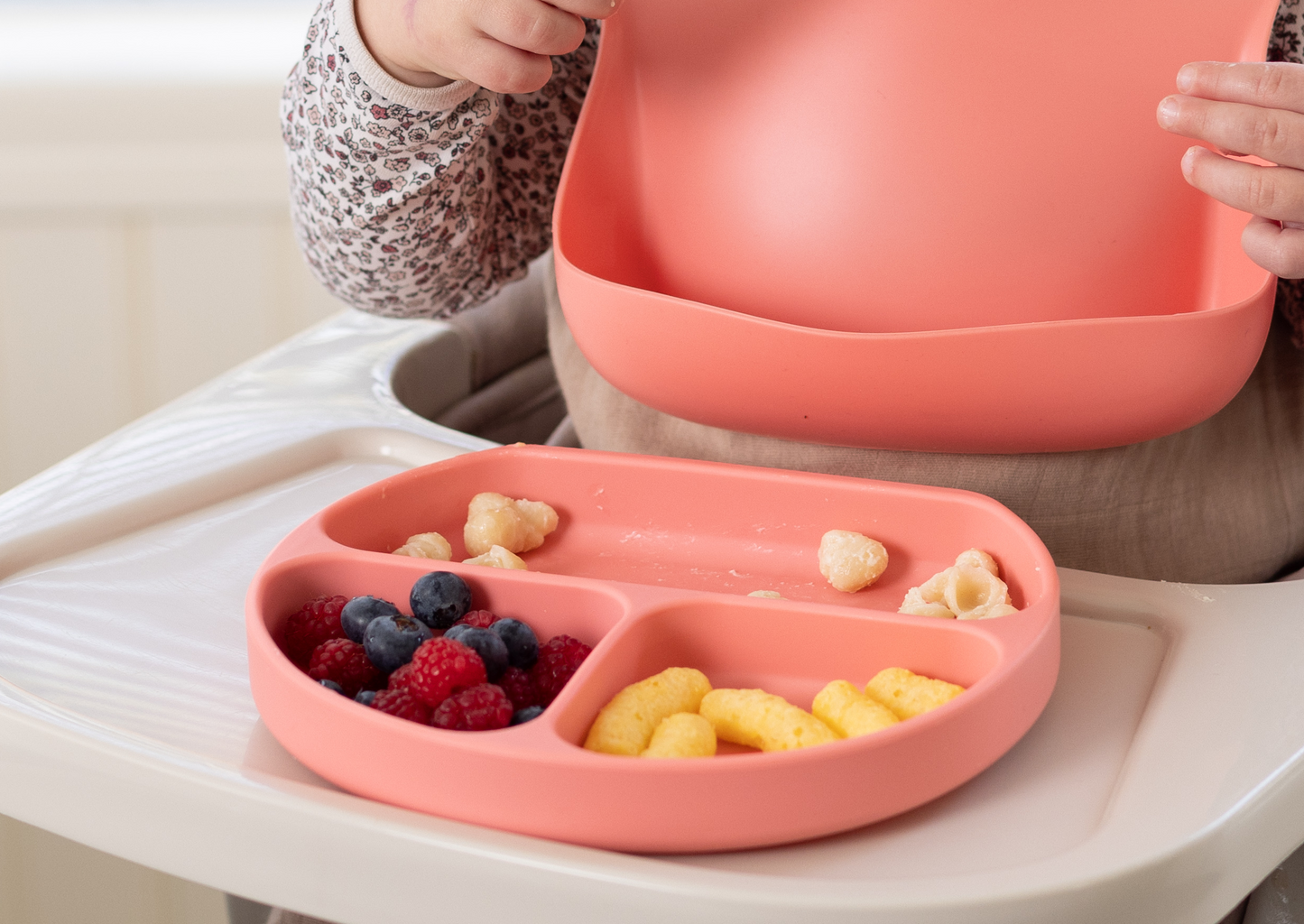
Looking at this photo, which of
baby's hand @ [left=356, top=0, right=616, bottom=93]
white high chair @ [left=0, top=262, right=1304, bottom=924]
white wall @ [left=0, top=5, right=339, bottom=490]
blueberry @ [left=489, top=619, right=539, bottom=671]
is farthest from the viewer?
white wall @ [left=0, top=5, right=339, bottom=490]

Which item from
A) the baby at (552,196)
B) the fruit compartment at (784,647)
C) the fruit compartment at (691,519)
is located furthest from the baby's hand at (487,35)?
the fruit compartment at (784,647)

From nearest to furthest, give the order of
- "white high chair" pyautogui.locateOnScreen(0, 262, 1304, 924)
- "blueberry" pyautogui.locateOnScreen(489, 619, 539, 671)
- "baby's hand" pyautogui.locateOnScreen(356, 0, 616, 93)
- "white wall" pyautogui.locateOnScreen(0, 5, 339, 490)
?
1. "white high chair" pyautogui.locateOnScreen(0, 262, 1304, 924)
2. "blueberry" pyautogui.locateOnScreen(489, 619, 539, 671)
3. "baby's hand" pyautogui.locateOnScreen(356, 0, 616, 93)
4. "white wall" pyautogui.locateOnScreen(0, 5, 339, 490)

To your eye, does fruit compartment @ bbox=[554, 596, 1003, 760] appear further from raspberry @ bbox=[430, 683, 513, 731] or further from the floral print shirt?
the floral print shirt

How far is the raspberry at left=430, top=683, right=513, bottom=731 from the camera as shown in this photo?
17.1 inches

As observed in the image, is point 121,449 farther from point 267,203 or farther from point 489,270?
point 267,203

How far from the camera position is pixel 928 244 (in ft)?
1.90

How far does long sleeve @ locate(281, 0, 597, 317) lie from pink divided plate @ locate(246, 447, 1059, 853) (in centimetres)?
21

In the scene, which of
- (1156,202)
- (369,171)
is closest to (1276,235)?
(1156,202)

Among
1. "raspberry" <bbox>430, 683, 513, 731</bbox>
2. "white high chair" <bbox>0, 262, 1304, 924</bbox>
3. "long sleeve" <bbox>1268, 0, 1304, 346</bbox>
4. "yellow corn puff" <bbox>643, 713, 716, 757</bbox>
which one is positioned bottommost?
"white high chair" <bbox>0, 262, 1304, 924</bbox>

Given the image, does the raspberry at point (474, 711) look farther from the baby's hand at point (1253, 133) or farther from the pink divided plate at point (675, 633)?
the baby's hand at point (1253, 133)

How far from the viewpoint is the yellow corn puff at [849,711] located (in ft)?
1.42

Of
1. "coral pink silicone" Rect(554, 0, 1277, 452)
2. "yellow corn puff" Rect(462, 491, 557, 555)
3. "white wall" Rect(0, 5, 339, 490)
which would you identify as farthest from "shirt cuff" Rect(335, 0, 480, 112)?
"white wall" Rect(0, 5, 339, 490)

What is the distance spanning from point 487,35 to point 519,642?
32cm

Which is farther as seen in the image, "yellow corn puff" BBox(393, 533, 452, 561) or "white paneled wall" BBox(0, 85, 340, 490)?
"white paneled wall" BBox(0, 85, 340, 490)
